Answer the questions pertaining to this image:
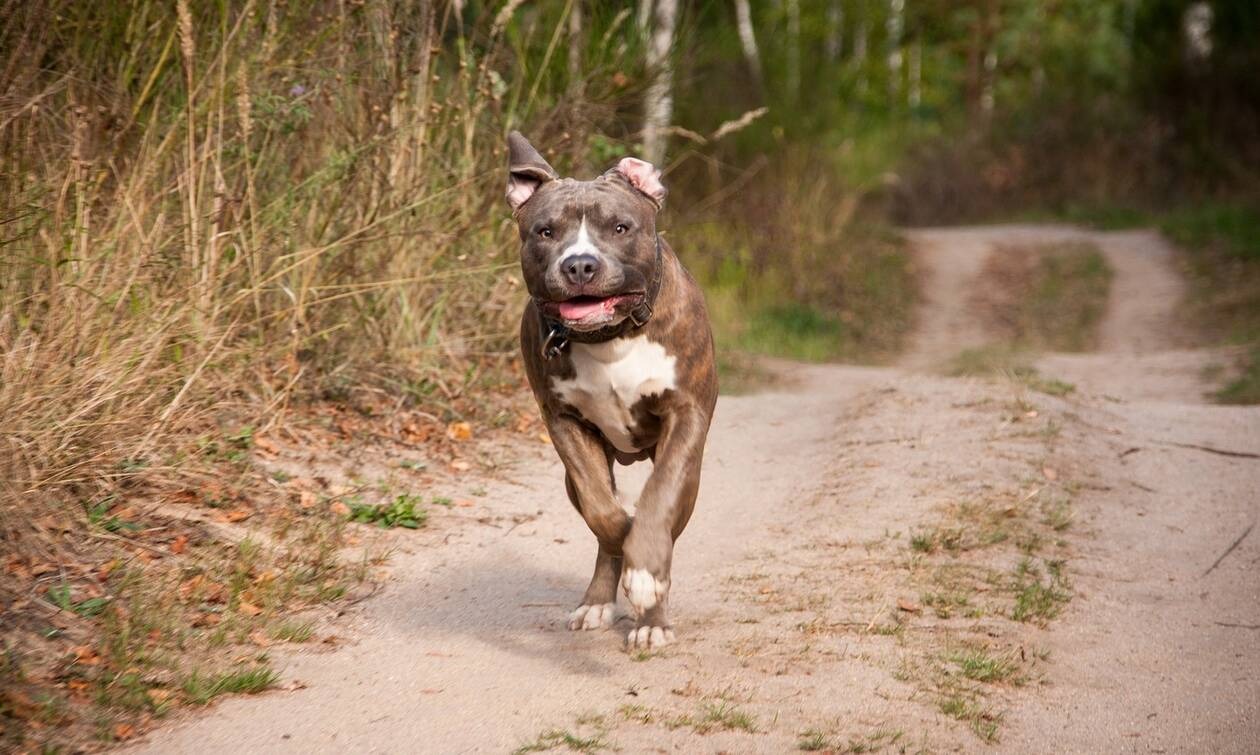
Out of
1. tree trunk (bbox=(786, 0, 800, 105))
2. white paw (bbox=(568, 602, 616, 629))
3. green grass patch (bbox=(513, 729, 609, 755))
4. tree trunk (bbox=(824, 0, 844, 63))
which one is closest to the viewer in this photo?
green grass patch (bbox=(513, 729, 609, 755))

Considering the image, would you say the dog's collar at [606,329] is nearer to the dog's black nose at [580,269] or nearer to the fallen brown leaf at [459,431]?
the dog's black nose at [580,269]

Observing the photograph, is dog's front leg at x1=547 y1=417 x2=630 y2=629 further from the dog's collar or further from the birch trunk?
the birch trunk

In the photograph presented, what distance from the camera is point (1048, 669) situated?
17.2 ft

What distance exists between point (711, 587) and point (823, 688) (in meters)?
1.32

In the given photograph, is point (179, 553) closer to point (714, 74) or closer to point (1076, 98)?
point (714, 74)

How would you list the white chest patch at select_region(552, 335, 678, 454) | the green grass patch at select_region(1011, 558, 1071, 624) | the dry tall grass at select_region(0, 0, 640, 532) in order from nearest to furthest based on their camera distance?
the white chest patch at select_region(552, 335, 678, 454) → the green grass patch at select_region(1011, 558, 1071, 624) → the dry tall grass at select_region(0, 0, 640, 532)

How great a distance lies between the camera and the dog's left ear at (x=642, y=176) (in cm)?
507

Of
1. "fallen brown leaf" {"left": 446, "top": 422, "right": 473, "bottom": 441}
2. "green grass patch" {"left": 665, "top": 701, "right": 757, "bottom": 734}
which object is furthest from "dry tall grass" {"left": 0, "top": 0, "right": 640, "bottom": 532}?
"green grass patch" {"left": 665, "top": 701, "right": 757, "bottom": 734}

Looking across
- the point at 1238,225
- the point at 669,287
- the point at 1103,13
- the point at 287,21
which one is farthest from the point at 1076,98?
the point at 669,287

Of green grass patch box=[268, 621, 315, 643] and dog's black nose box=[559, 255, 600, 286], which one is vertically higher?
dog's black nose box=[559, 255, 600, 286]

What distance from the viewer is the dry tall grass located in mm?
5945

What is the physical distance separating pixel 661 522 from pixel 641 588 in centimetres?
26

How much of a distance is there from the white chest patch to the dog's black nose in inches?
17.0

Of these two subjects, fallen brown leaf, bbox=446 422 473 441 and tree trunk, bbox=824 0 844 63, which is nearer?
fallen brown leaf, bbox=446 422 473 441
